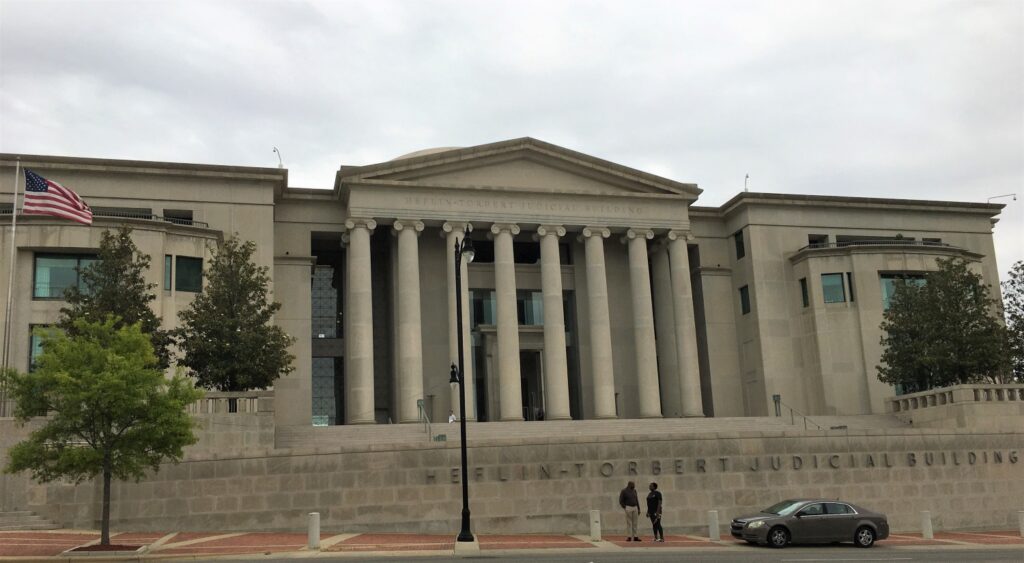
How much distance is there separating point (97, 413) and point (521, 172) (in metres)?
30.4

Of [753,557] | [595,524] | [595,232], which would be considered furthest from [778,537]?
[595,232]

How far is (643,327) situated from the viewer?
4994 cm

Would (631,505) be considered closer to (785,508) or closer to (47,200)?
(785,508)

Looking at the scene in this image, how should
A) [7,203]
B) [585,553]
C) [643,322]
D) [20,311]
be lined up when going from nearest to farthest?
[585,553] → [20,311] → [7,203] → [643,322]

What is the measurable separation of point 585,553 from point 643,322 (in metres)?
26.6

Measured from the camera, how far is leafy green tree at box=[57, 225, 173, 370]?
33.8 meters

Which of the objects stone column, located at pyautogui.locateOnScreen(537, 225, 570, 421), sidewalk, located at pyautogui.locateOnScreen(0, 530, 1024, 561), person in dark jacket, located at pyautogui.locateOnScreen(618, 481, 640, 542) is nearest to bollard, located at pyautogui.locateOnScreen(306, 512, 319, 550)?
sidewalk, located at pyautogui.locateOnScreen(0, 530, 1024, 561)

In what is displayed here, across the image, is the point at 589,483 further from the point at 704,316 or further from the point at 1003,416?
the point at 704,316

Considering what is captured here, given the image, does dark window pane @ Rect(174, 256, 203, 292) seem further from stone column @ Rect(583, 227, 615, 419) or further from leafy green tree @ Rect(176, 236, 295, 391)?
stone column @ Rect(583, 227, 615, 419)

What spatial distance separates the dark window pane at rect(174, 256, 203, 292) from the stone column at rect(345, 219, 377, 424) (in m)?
7.44

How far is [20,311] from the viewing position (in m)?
38.7

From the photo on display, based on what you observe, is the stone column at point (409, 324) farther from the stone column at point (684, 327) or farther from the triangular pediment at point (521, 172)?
the stone column at point (684, 327)

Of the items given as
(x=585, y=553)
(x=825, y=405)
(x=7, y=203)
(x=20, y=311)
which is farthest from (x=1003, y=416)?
(x=7, y=203)

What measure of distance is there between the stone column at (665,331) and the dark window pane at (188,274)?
25.2 metres
